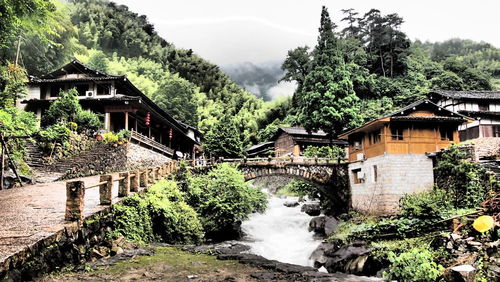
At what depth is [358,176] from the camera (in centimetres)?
2608

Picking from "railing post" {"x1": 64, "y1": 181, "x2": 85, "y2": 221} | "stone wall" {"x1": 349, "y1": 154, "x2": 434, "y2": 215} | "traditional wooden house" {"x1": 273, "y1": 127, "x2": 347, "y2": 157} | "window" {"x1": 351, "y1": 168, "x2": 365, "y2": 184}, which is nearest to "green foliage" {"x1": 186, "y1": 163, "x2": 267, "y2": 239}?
"stone wall" {"x1": 349, "y1": 154, "x2": 434, "y2": 215}

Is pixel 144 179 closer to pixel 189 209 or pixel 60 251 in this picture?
pixel 189 209

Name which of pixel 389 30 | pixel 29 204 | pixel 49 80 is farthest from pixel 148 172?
pixel 389 30

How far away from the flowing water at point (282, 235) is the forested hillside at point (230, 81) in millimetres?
9159

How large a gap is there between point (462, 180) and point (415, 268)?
902 cm

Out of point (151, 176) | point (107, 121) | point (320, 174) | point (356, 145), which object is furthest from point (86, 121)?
point (356, 145)

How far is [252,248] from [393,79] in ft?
148

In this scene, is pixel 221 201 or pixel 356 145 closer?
pixel 221 201

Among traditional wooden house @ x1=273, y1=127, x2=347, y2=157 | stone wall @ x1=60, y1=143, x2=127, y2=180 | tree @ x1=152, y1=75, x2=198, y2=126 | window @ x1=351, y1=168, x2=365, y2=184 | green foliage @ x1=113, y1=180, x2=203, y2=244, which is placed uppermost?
tree @ x1=152, y1=75, x2=198, y2=126

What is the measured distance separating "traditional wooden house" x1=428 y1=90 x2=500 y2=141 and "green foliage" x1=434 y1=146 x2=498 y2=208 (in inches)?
736

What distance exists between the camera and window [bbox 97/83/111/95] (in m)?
32.3

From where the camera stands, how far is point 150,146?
29688 mm

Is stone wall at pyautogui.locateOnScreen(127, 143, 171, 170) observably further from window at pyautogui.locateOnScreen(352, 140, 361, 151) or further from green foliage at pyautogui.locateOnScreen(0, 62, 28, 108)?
window at pyautogui.locateOnScreen(352, 140, 361, 151)

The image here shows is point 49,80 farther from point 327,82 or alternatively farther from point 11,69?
point 327,82
